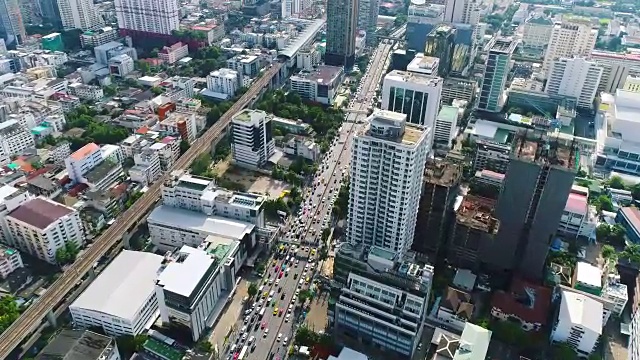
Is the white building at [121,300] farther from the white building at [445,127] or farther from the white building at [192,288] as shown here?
the white building at [445,127]

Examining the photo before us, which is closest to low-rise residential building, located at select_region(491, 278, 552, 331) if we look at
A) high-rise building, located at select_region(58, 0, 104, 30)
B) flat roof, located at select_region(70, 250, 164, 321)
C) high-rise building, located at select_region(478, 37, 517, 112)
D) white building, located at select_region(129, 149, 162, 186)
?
flat roof, located at select_region(70, 250, 164, 321)

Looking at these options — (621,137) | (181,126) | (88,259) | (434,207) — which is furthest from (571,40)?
(88,259)

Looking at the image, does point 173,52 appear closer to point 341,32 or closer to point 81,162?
point 341,32

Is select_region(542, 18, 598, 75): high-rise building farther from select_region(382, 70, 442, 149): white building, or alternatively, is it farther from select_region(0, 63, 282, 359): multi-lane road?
select_region(0, 63, 282, 359): multi-lane road

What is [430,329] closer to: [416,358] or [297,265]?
[416,358]

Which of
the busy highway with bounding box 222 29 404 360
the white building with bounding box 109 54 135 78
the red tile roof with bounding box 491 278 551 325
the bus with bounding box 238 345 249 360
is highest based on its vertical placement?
the white building with bounding box 109 54 135 78

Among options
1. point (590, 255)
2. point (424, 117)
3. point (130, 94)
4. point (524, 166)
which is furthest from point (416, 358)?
point (130, 94)

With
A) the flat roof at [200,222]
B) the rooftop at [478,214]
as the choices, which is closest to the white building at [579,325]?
the rooftop at [478,214]
